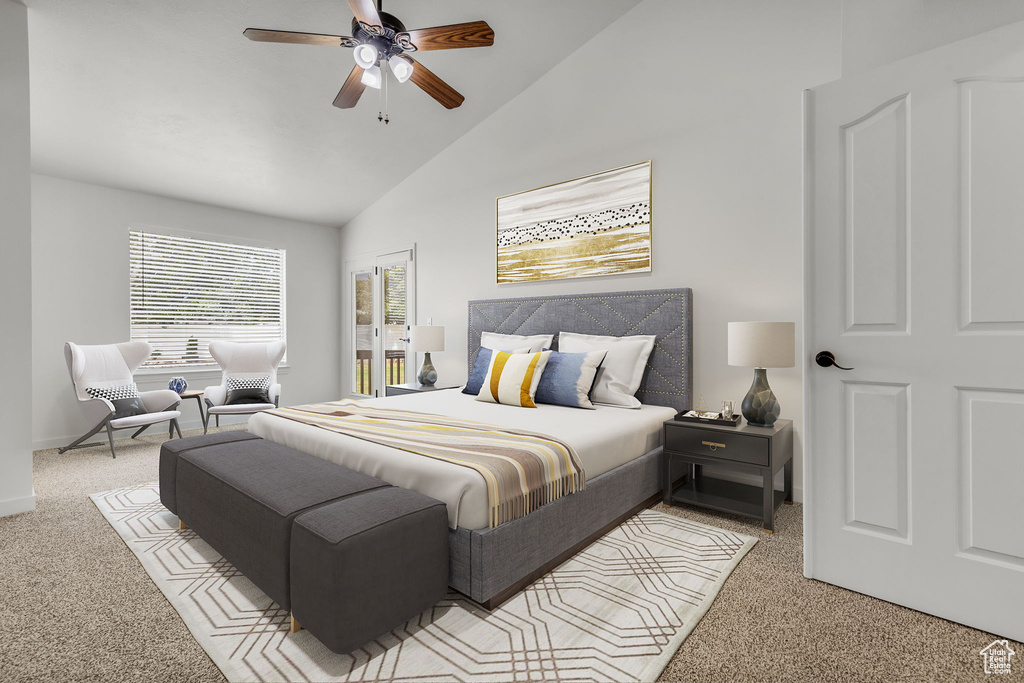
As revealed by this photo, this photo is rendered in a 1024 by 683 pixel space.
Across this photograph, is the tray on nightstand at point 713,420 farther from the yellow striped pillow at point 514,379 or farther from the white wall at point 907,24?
the white wall at point 907,24

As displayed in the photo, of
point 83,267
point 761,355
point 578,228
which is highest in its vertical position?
point 578,228

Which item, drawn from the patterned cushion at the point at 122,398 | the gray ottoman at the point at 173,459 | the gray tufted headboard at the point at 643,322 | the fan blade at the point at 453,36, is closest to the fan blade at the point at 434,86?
the fan blade at the point at 453,36

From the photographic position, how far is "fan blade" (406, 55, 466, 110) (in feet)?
8.93

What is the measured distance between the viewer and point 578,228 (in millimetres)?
3965

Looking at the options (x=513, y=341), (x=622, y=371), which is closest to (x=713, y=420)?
(x=622, y=371)

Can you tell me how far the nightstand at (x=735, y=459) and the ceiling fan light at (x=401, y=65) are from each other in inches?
98.0

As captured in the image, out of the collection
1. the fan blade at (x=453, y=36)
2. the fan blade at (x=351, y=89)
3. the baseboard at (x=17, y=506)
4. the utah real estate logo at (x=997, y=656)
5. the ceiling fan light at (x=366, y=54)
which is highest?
the fan blade at (x=453, y=36)

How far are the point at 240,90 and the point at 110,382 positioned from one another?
2.79 m

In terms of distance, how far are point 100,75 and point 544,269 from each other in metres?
3.46

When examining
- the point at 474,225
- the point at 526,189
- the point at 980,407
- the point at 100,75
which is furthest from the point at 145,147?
the point at 980,407

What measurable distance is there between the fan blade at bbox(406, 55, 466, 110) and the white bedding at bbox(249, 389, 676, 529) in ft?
6.54

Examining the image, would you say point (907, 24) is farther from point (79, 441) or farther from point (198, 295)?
point (198, 295)

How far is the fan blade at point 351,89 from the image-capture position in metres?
2.73

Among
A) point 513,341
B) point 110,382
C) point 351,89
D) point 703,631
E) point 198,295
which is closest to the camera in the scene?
point 703,631
